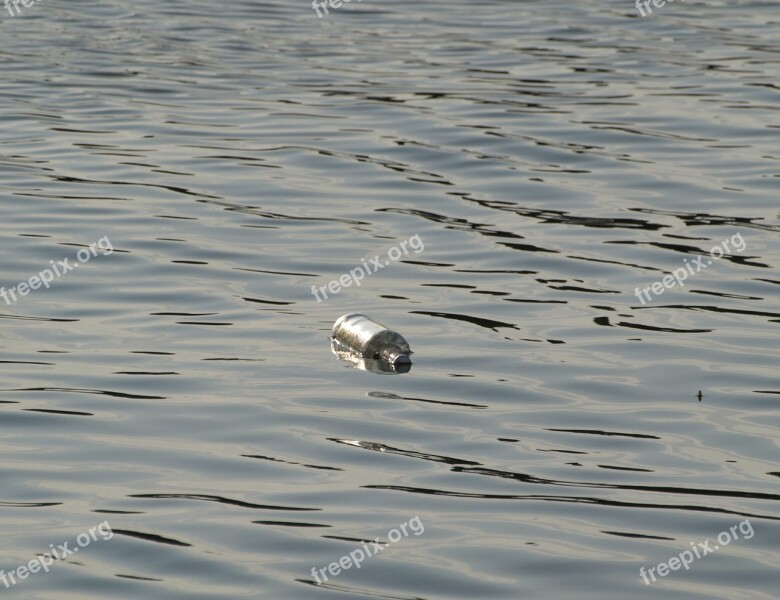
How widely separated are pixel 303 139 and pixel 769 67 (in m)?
8.10

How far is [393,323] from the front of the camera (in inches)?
458
